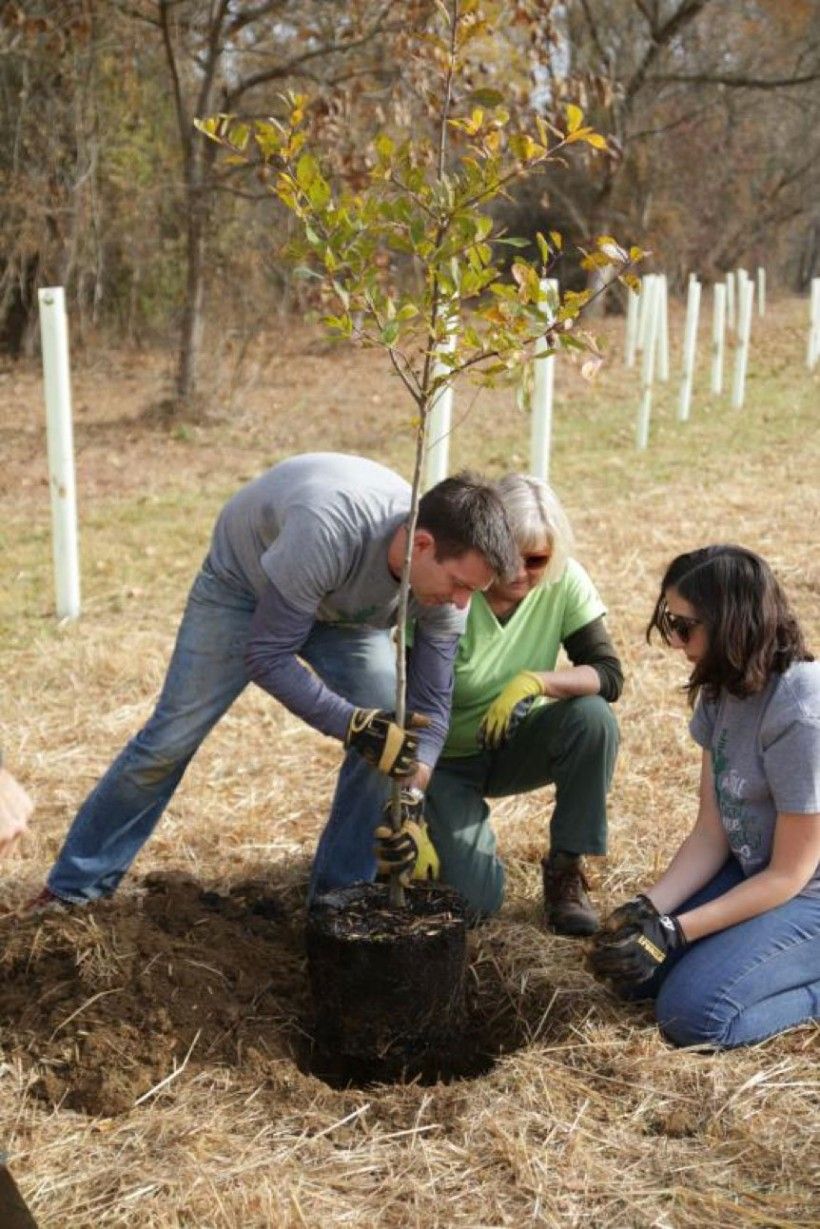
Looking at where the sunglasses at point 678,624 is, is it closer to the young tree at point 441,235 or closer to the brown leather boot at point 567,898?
the young tree at point 441,235

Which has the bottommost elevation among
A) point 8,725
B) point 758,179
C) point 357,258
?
point 8,725

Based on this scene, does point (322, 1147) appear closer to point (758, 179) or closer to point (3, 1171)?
point (3, 1171)

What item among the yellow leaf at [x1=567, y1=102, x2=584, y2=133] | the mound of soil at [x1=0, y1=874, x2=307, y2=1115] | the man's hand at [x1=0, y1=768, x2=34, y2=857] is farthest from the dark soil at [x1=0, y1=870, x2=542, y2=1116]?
the yellow leaf at [x1=567, y1=102, x2=584, y2=133]

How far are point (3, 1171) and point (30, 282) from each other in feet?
47.1

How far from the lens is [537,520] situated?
370cm

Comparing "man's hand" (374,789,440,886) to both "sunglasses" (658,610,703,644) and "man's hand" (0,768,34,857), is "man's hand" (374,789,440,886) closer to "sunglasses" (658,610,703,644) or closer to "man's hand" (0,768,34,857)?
"sunglasses" (658,610,703,644)

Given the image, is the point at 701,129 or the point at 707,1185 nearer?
the point at 707,1185

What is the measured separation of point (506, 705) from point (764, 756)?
810 millimetres

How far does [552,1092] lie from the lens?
10.1ft

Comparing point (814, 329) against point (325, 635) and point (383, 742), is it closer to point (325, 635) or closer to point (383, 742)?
point (325, 635)

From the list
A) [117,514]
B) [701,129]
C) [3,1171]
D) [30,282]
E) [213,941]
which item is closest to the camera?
[3,1171]

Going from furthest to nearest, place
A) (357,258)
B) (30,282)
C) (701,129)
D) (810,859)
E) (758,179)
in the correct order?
(758,179), (701,129), (30,282), (810,859), (357,258)

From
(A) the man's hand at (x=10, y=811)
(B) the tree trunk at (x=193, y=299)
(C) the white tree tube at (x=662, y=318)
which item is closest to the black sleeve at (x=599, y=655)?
(A) the man's hand at (x=10, y=811)

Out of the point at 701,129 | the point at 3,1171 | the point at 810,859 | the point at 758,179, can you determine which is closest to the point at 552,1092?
the point at 810,859
